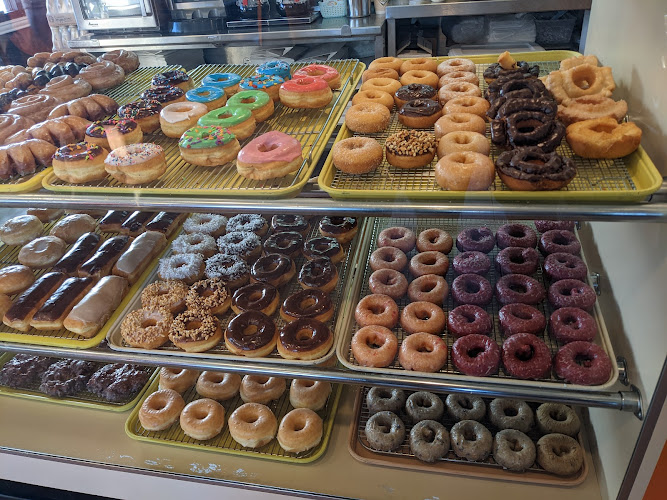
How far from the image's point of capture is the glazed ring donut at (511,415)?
237cm

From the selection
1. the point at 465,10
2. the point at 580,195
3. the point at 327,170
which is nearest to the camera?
the point at 580,195

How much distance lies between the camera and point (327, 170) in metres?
1.89

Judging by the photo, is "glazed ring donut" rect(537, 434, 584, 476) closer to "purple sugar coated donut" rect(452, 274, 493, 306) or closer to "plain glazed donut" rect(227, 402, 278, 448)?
"purple sugar coated donut" rect(452, 274, 493, 306)

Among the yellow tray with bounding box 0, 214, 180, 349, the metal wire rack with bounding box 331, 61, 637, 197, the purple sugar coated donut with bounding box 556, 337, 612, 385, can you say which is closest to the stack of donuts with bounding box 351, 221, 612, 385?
the purple sugar coated donut with bounding box 556, 337, 612, 385

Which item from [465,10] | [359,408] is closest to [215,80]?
[359,408]

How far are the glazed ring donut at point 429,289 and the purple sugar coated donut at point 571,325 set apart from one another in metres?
0.47

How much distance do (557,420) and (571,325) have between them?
54cm

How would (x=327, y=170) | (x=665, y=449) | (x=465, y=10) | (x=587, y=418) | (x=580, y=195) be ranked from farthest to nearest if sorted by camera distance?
1. (x=465, y=10)
2. (x=587, y=418)
3. (x=327, y=170)
4. (x=665, y=449)
5. (x=580, y=195)

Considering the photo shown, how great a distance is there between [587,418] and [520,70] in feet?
5.38

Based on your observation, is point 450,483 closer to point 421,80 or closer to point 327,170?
point 327,170

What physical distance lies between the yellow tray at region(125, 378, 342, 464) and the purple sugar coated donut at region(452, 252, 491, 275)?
0.90 metres

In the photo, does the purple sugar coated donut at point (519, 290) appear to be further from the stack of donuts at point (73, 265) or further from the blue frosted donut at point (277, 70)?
the stack of donuts at point (73, 265)

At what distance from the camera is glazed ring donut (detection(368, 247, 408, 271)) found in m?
2.59

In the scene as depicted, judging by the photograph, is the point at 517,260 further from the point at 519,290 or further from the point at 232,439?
the point at 232,439
